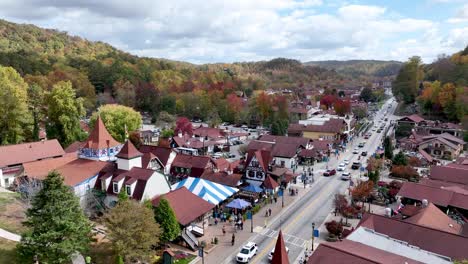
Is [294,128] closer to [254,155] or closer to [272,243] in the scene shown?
[254,155]

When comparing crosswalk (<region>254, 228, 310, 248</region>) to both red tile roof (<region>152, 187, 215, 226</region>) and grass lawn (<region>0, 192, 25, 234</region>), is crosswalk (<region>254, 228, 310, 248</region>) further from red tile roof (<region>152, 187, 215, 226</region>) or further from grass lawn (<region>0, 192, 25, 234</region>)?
grass lawn (<region>0, 192, 25, 234</region>)

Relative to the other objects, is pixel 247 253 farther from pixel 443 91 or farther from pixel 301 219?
pixel 443 91

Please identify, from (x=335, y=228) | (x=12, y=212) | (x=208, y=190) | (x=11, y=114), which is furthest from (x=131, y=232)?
(x=11, y=114)

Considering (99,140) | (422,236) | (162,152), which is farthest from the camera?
(162,152)

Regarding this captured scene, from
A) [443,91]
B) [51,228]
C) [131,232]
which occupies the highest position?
[443,91]

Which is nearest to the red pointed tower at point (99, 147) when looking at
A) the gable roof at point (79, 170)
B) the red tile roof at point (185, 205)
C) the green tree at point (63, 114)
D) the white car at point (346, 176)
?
the gable roof at point (79, 170)

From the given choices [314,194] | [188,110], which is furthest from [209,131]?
[314,194]
